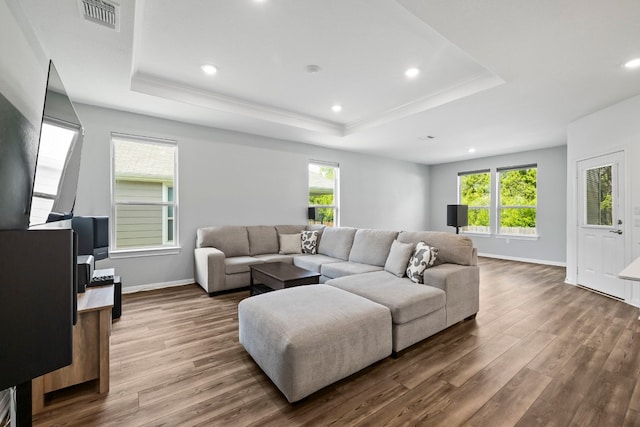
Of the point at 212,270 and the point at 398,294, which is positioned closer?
the point at 398,294

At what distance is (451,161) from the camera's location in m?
7.75

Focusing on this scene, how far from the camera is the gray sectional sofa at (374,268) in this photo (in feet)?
7.75

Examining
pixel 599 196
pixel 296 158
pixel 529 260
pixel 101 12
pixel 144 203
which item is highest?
pixel 101 12

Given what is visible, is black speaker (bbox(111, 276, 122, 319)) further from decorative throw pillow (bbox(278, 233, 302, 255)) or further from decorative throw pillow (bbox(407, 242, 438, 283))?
decorative throw pillow (bbox(407, 242, 438, 283))

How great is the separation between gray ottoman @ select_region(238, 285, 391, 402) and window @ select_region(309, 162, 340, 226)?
3.64m

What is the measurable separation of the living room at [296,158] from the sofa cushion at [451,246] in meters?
1.73

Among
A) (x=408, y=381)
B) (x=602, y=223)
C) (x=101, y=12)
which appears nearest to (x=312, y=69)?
(x=101, y=12)

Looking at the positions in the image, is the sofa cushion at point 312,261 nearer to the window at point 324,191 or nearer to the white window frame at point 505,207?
the window at point 324,191

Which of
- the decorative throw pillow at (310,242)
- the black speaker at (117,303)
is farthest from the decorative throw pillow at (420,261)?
the black speaker at (117,303)

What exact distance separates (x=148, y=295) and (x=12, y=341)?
3405 mm

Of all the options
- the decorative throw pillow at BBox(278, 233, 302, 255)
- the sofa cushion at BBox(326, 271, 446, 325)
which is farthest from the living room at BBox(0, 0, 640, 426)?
the sofa cushion at BBox(326, 271, 446, 325)

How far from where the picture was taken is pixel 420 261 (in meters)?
2.80

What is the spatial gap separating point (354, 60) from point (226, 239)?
305 cm

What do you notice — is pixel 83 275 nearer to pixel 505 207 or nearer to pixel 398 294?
pixel 398 294
